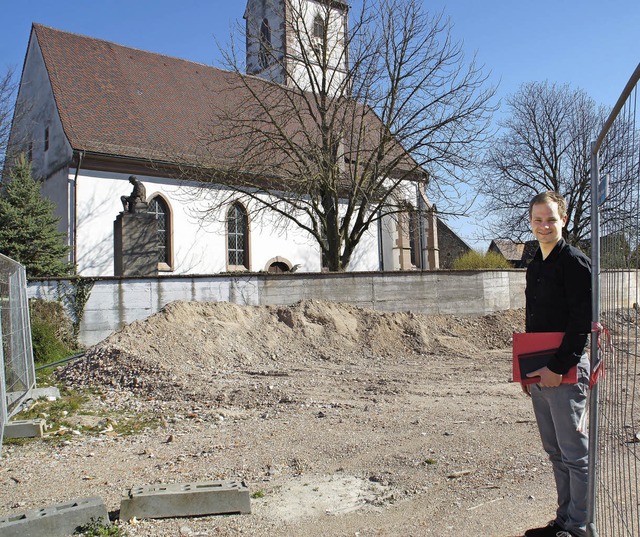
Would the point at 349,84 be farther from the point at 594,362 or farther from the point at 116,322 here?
the point at 594,362

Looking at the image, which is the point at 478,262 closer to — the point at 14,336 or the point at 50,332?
the point at 50,332

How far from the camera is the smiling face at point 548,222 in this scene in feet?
12.3

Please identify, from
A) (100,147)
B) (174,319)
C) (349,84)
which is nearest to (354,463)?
(174,319)

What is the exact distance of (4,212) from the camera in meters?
18.7

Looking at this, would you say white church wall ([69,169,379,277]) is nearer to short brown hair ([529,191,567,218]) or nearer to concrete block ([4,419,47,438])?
concrete block ([4,419,47,438])

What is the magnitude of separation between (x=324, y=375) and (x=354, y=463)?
600 cm

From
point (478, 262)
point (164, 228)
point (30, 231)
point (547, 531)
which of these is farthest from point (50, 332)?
point (478, 262)

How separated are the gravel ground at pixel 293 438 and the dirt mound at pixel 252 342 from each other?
52mm

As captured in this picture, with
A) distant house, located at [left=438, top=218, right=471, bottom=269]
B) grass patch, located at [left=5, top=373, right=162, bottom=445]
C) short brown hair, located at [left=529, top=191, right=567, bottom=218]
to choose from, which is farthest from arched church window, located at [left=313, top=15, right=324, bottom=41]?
distant house, located at [left=438, top=218, right=471, bottom=269]

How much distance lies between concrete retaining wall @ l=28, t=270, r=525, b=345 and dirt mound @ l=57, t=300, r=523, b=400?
0.63 metres

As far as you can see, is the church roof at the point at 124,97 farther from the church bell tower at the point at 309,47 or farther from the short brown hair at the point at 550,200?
the short brown hair at the point at 550,200

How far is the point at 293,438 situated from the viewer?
692 centimetres

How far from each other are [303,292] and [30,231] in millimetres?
8739

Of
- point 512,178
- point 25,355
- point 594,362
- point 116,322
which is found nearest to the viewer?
point 594,362
